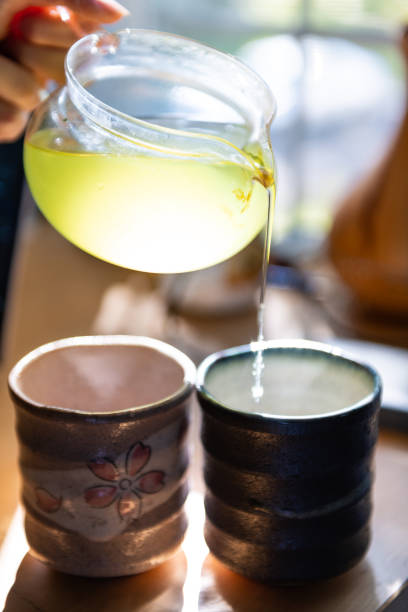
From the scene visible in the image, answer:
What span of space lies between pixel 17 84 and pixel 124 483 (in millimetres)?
407

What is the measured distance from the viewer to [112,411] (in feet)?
2.05

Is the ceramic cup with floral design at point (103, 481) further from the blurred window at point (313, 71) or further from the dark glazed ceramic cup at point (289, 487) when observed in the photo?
the blurred window at point (313, 71)

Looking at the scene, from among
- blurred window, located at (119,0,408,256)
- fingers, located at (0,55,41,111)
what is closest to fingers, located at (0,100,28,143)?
fingers, located at (0,55,41,111)

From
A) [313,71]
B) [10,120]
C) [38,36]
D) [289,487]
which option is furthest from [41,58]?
[313,71]

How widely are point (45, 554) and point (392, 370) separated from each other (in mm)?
531

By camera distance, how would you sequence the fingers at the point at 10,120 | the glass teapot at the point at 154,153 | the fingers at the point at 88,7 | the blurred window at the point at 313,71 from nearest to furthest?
the glass teapot at the point at 154,153 → the fingers at the point at 88,7 → the fingers at the point at 10,120 → the blurred window at the point at 313,71

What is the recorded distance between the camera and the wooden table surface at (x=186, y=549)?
2.03ft

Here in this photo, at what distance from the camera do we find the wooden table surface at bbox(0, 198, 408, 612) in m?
0.62

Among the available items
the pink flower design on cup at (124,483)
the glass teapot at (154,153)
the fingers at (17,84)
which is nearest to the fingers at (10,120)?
the fingers at (17,84)

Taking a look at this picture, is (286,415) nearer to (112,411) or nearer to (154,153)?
(112,411)

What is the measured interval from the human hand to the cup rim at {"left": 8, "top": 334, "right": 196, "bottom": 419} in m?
0.25

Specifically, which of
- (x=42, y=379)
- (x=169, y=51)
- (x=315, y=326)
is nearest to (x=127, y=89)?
(x=169, y=51)

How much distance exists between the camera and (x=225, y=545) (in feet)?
2.06

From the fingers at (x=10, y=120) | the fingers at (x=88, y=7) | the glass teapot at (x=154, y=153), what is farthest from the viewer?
the fingers at (x=10, y=120)
